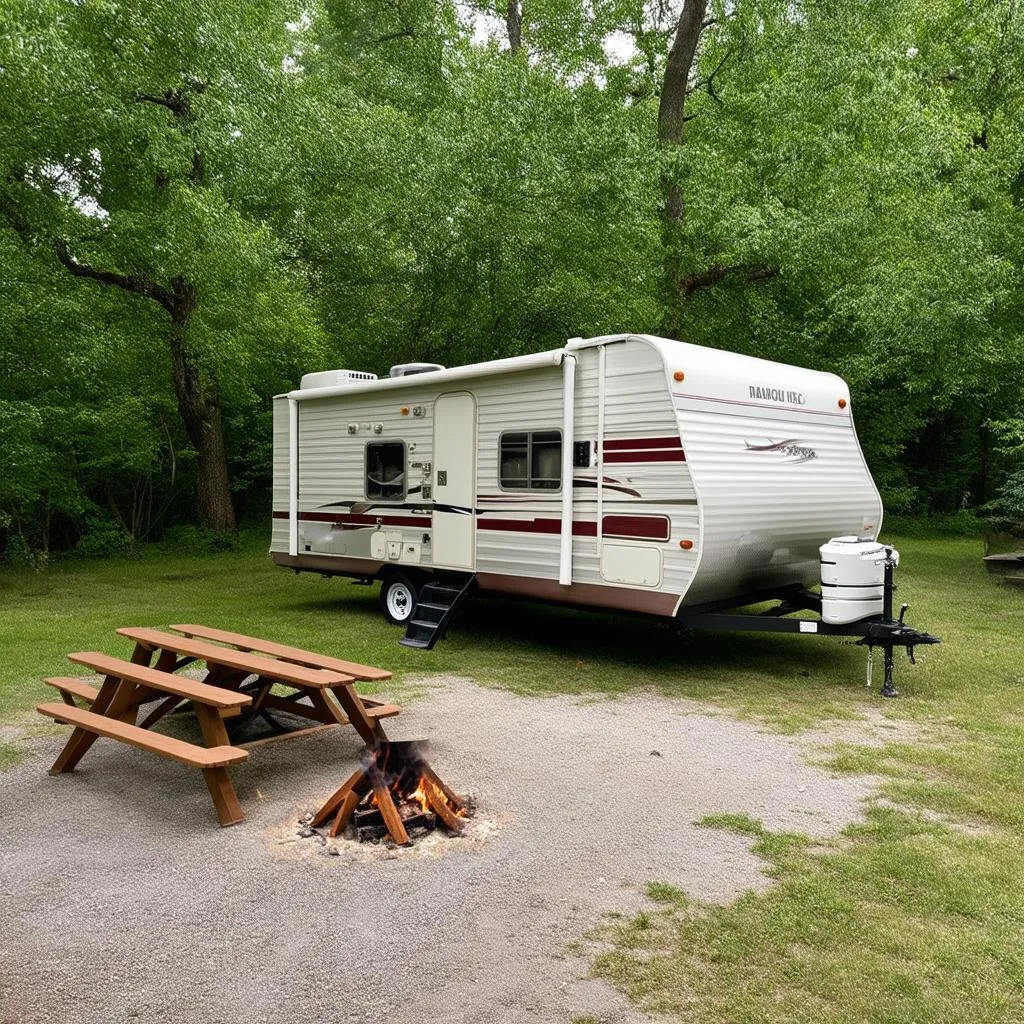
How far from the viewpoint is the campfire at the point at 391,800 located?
422cm

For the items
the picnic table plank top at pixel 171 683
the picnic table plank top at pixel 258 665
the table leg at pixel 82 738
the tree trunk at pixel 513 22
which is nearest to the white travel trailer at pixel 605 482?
the picnic table plank top at pixel 258 665

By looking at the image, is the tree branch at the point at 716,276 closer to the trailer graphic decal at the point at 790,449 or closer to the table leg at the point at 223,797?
the trailer graphic decal at the point at 790,449

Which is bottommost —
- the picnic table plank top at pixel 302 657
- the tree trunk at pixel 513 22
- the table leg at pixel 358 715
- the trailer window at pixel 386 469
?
the table leg at pixel 358 715

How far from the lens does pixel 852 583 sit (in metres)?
7.14

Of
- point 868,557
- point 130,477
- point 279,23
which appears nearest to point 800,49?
point 279,23

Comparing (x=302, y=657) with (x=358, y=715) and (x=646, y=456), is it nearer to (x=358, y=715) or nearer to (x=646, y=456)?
(x=358, y=715)

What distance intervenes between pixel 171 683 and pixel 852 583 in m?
5.00

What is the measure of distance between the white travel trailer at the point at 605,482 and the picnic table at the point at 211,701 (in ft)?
9.56

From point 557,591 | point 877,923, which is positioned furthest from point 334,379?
point 877,923

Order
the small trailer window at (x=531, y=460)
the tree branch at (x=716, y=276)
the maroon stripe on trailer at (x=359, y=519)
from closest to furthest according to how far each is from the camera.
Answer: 1. the small trailer window at (x=531, y=460)
2. the maroon stripe on trailer at (x=359, y=519)
3. the tree branch at (x=716, y=276)

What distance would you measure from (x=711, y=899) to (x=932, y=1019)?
3.11ft

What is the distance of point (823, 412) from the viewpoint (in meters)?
8.58

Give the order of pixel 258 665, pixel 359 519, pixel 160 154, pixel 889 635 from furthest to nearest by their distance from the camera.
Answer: pixel 160 154 < pixel 359 519 < pixel 889 635 < pixel 258 665

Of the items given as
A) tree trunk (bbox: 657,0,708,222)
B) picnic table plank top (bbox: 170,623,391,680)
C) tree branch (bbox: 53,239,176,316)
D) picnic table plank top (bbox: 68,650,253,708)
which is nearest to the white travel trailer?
picnic table plank top (bbox: 170,623,391,680)
